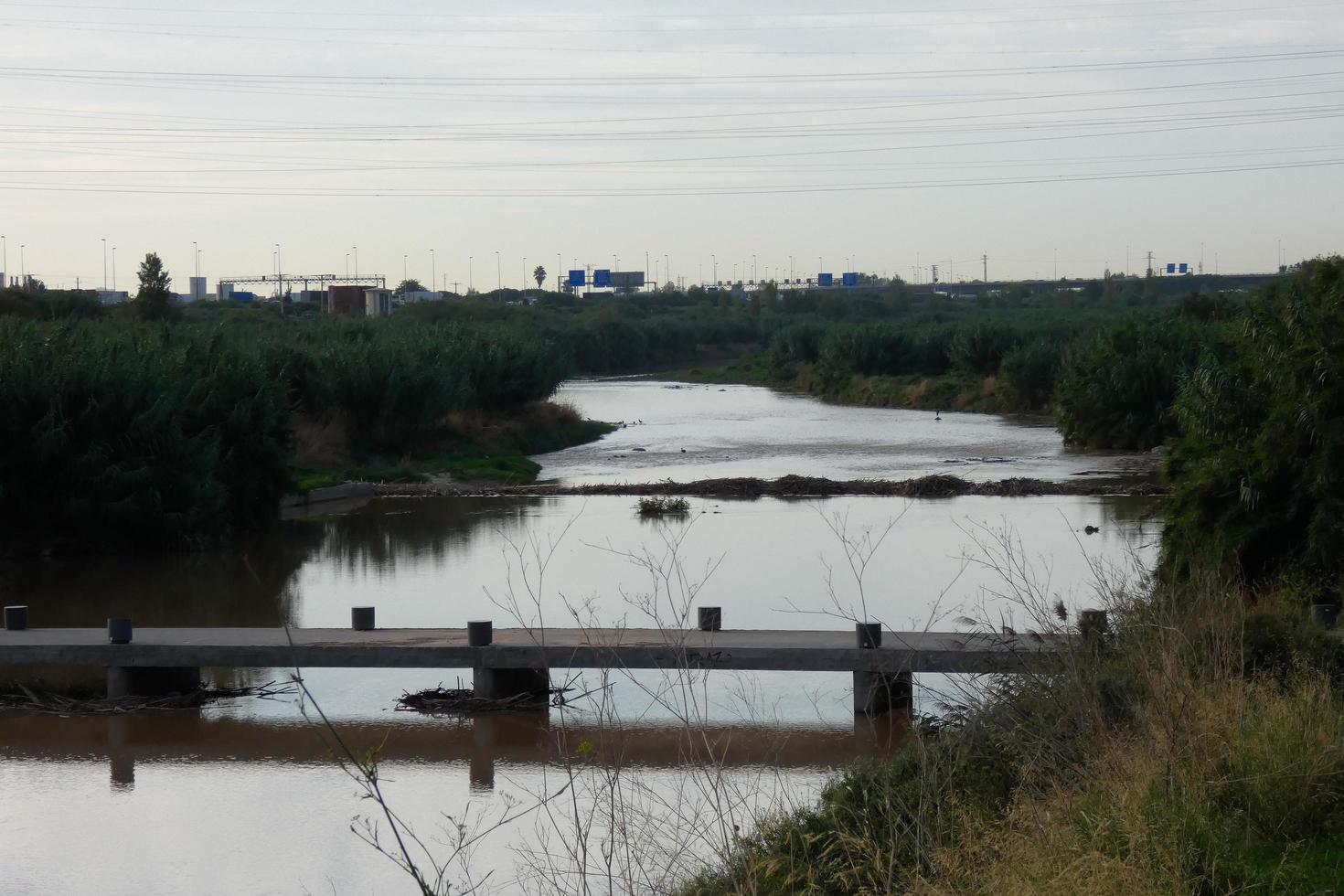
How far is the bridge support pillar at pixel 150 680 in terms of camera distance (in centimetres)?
1382

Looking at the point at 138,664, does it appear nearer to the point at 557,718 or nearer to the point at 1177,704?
the point at 557,718

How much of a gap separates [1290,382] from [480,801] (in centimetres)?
941

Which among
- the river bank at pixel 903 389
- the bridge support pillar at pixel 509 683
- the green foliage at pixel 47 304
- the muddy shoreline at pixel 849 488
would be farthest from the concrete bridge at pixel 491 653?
the green foliage at pixel 47 304

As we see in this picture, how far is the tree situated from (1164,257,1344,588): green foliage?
5019 centimetres

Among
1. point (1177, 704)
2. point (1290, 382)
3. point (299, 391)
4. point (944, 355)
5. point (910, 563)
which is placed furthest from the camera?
point (944, 355)

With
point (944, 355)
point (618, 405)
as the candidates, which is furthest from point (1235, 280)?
point (618, 405)

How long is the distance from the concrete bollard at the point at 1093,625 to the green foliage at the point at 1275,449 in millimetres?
4920

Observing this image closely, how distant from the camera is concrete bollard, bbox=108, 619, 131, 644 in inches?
540

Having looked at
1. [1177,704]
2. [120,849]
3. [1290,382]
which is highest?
[1290,382]

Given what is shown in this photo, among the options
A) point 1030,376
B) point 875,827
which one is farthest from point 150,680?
point 1030,376

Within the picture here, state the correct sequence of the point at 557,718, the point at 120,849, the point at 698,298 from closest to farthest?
the point at 120,849
the point at 557,718
the point at 698,298

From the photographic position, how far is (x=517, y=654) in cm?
1323

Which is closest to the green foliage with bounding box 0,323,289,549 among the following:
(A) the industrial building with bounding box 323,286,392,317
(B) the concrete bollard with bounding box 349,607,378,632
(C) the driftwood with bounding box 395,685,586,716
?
(B) the concrete bollard with bounding box 349,607,378,632

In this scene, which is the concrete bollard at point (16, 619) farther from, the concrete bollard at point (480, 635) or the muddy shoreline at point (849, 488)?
the muddy shoreline at point (849, 488)
